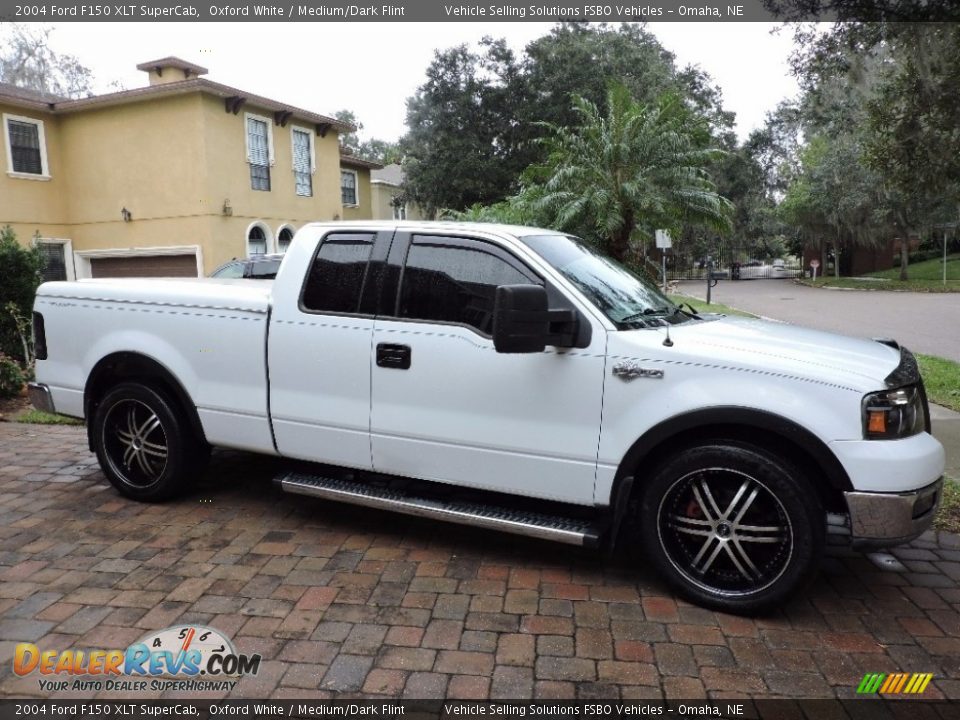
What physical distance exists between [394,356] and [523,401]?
79 cm

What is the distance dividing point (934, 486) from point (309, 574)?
314 centimetres

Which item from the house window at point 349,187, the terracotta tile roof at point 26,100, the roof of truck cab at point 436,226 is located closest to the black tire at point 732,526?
the roof of truck cab at point 436,226

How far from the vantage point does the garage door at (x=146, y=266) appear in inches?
742

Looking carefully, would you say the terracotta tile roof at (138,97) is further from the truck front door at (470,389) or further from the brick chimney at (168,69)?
the truck front door at (470,389)

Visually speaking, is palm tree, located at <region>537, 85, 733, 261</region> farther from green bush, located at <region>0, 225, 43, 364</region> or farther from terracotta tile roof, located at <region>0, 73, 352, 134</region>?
green bush, located at <region>0, 225, 43, 364</region>

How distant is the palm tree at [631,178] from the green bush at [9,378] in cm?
1028

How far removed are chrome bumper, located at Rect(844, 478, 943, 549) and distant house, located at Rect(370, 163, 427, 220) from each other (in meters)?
31.5

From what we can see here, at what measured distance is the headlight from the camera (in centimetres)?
314

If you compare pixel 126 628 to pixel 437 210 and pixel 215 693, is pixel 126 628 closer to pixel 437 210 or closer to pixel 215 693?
pixel 215 693

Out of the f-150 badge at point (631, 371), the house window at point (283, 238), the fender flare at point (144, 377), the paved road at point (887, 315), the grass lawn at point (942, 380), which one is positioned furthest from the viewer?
the house window at point (283, 238)

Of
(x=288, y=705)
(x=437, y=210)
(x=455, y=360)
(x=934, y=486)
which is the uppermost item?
(x=437, y=210)

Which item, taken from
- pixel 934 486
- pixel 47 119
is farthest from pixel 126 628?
pixel 47 119

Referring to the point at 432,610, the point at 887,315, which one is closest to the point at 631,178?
the point at 887,315

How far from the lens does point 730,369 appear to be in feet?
11.0
